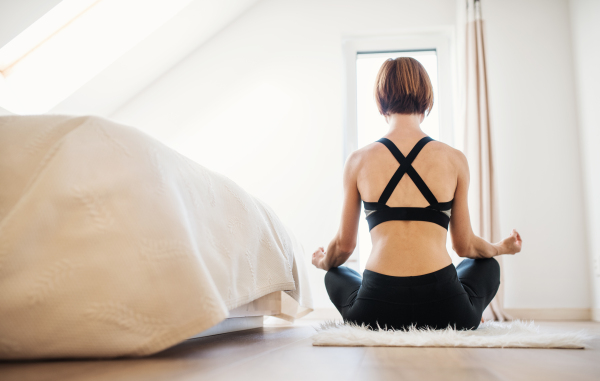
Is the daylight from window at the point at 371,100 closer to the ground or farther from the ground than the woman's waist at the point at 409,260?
farther from the ground

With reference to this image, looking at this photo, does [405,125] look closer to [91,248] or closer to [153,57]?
[91,248]

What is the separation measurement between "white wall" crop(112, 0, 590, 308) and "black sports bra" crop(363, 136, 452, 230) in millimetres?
1953

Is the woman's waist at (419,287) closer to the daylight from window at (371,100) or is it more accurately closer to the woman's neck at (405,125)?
→ the woman's neck at (405,125)

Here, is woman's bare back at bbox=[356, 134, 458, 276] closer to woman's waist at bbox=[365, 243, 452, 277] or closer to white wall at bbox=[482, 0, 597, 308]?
woman's waist at bbox=[365, 243, 452, 277]

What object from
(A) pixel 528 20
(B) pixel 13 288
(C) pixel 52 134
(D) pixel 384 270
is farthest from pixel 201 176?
(A) pixel 528 20

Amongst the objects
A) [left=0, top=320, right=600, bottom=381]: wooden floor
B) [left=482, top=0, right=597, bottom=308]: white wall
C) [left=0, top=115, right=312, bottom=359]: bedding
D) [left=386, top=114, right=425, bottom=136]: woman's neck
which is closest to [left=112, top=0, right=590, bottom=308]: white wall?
[left=482, top=0, right=597, bottom=308]: white wall

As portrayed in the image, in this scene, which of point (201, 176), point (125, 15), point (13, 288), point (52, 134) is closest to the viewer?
point (13, 288)

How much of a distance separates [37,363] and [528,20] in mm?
3729

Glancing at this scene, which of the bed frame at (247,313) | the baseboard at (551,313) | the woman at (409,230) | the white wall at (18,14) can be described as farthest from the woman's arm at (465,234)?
the white wall at (18,14)

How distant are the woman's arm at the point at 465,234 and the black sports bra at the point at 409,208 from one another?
9 centimetres

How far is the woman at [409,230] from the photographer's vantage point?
4.42 ft

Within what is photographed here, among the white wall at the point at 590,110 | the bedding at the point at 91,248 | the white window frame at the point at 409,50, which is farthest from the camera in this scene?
the white window frame at the point at 409,50

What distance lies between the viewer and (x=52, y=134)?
37.5 inches

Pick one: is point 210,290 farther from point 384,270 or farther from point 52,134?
point 384,270
